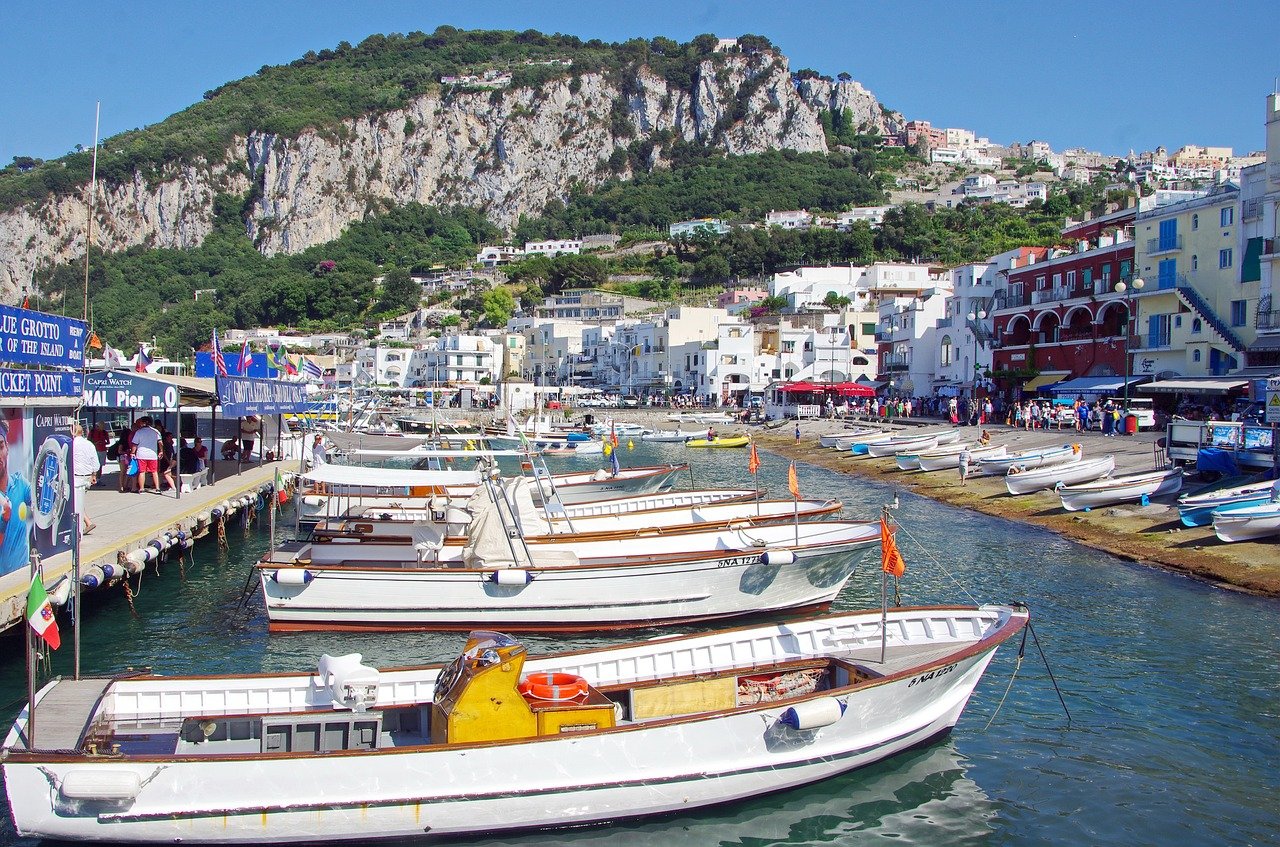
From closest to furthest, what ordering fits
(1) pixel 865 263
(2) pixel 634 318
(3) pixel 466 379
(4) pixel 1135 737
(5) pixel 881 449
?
(4) pixel 1135 737, (5) pixel 881 449, (3) pixel 466 379, (2) pixel 634 318, (1) pixel 865 263

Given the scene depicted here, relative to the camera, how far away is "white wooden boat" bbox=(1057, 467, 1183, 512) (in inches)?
1081

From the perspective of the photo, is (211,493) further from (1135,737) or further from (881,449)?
(881,449)

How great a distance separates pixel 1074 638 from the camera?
16438mm

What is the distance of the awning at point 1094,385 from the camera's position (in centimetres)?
4703

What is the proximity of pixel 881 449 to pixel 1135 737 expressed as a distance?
35.9 meters

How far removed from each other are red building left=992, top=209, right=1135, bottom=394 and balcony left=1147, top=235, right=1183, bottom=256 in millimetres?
1732

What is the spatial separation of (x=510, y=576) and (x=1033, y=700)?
873 centimetres

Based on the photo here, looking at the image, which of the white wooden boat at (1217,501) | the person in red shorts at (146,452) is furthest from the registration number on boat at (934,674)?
the person in red shorts at (146,452)

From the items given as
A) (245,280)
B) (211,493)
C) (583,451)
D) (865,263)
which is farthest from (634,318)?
(211,493)

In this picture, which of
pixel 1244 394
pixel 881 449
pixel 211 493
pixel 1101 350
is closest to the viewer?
pixel 211 493

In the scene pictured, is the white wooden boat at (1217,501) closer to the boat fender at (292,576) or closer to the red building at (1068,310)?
the boat fender at (292,576)

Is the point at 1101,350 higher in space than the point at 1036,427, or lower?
higher

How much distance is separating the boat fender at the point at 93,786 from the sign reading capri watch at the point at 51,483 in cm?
875

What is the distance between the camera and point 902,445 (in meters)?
45.8
